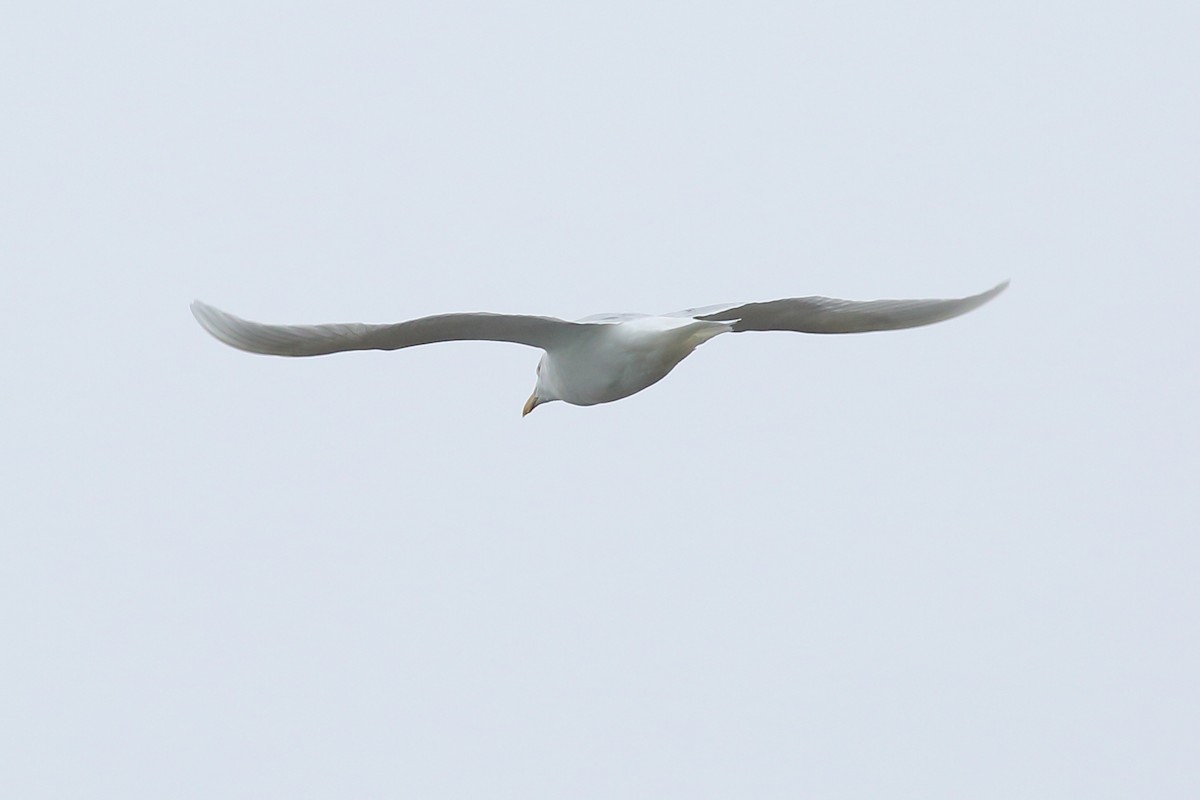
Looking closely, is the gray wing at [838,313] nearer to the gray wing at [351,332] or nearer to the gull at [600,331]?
the gull at [600,331]

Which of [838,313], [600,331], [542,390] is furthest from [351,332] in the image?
[838,313]

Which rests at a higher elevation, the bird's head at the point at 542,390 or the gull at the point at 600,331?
the gull at the point at 600,331

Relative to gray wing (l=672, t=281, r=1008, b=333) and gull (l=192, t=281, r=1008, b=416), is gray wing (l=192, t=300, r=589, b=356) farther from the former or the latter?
gray wing (l=672, t=281, r=1008, b=333)

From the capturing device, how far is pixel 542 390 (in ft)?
29.3

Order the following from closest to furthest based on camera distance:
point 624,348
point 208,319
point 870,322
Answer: point 208,319 → point 624,348 → point 870,322

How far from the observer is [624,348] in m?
8.05

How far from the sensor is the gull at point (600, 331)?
7.50m

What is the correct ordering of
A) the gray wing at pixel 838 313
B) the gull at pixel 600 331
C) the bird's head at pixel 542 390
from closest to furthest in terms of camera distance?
the gull at pixel 600 331, the gray wing at pixel 838 313, the bird's head at pixel 542 390

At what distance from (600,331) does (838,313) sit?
1431 millimetres

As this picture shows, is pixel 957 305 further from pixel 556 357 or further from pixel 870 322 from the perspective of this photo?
pixel 556 357

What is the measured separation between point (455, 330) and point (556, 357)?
86 cm

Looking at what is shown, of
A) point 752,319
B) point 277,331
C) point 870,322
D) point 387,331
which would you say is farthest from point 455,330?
point 870,322

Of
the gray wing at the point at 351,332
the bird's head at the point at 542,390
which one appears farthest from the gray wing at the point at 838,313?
the gray wing at the point at 351,332

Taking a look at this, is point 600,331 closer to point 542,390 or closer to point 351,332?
point 542,390
